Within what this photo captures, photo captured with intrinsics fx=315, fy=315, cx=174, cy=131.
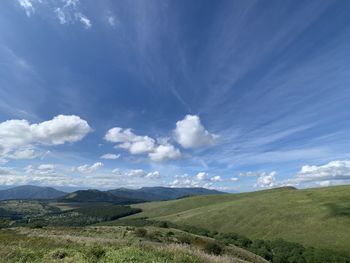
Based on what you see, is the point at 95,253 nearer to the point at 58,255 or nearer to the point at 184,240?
the point at 58,255

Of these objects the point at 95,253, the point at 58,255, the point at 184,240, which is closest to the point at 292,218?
the point at 184,240

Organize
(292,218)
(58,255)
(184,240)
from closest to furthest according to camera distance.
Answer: (58,255), (184,240), (292,218)

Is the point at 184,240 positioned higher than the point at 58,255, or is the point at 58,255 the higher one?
the point at 184,240

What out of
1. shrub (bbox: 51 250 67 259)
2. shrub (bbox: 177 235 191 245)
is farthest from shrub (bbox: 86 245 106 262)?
shrub (bbox: 177 235 191 245)

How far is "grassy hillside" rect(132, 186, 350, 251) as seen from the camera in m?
106

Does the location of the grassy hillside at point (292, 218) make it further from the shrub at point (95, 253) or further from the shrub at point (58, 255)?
the shrub at point (58, 255)

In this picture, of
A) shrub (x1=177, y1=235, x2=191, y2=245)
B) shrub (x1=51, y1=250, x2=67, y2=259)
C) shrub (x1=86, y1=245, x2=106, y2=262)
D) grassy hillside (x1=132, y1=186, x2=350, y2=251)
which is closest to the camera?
shrub (x1=86, y1=245, x2=106, y2=262)

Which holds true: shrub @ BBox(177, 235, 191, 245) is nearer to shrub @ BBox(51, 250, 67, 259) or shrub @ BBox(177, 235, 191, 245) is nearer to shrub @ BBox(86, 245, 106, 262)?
shrub @ BBox(86, 245, 106, 262)

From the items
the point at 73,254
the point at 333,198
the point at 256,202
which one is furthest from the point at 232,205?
the point at 73,254

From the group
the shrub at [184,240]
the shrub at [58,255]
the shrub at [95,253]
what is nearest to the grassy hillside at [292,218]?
the shrub at [184,240]

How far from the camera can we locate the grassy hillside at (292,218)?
105750mm

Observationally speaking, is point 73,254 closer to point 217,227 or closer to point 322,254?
point 322,254

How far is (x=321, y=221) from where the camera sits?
116188mm

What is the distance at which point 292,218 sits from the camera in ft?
411
